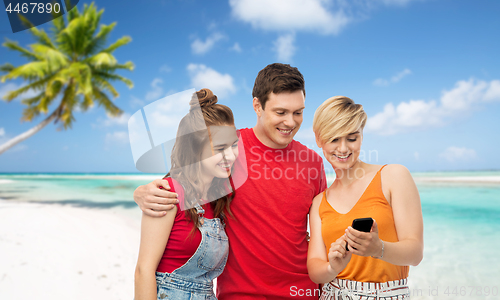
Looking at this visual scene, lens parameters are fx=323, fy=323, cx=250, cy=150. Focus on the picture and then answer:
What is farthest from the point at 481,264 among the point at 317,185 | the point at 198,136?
the point at 198,136

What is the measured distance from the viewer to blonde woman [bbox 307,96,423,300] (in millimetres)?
1959

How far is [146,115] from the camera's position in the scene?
2389mm

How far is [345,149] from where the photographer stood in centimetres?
225

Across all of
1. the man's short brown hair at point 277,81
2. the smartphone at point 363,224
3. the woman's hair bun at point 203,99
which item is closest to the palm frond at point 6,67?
the man's short brown hair at point 277,81

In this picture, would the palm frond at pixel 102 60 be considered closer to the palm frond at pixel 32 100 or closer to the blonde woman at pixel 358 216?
the palm frond at pixel 32 100

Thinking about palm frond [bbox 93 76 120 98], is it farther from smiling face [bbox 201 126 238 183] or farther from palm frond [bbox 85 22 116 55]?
smiling face [bbox 201 126 238 183]

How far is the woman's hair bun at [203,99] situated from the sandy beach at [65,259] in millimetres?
4733

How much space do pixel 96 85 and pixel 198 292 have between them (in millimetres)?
22455

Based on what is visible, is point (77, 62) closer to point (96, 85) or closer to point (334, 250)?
point (96, 85)

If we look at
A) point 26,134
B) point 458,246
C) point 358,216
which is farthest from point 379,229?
point 26,134

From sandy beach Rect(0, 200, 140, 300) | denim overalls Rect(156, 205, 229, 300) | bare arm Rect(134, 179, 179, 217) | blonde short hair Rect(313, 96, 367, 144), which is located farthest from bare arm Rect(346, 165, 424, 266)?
sandy beach Rect(0, 200, 140, 300)

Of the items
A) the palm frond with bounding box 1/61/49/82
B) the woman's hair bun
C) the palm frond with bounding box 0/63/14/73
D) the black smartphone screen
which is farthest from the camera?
the palm frond with bounding box 0/63/14/73

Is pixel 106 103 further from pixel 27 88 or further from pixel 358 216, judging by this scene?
pixel 358 216

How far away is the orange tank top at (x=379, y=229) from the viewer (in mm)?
2062
